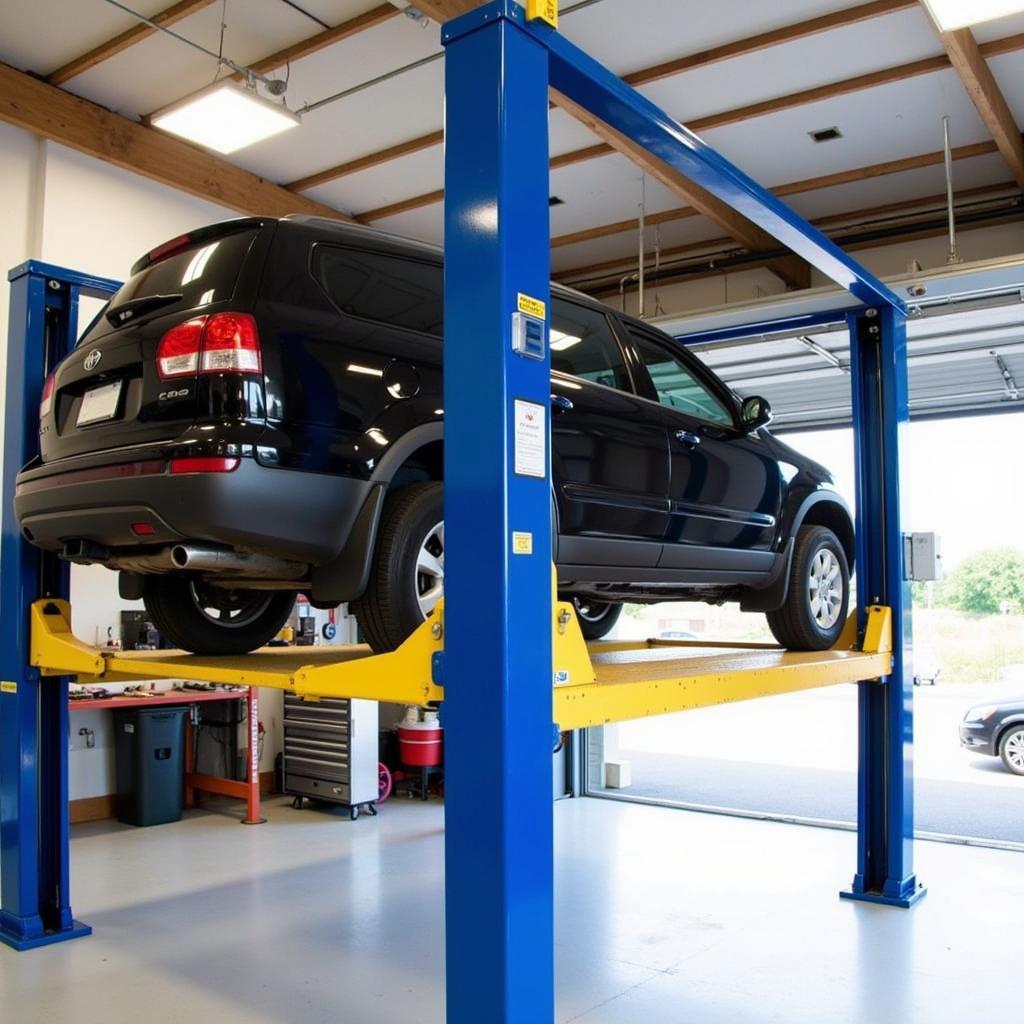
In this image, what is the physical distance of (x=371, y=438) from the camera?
2869 mm

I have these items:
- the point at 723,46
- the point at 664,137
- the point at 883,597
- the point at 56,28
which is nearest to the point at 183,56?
the point at 56,28

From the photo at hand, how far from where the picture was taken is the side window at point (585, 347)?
12.5 ft

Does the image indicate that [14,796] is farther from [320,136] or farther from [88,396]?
[320,136]

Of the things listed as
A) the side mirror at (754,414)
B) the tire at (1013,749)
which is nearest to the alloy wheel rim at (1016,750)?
the tire at (1013,749)

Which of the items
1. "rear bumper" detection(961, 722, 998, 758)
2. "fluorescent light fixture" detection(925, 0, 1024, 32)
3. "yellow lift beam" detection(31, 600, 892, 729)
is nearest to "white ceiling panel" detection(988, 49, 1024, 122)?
"fluorescent light fixture" detection(925, 0, 1024, 32)

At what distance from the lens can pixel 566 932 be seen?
4516mm

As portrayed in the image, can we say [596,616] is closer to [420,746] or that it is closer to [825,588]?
[825,588]

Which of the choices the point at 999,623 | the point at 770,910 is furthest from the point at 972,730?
the point at 770,910

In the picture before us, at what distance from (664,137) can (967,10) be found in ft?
8.75

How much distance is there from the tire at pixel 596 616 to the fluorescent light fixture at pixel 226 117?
3.29m

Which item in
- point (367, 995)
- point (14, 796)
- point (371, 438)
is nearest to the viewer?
point (371, 438)

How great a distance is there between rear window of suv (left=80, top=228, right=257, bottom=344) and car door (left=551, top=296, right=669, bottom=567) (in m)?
1.12

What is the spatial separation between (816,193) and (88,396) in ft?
20.9

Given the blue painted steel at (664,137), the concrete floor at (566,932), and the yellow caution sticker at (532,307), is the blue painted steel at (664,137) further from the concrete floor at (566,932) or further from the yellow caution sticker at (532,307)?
the concrete floor at (566,932)
